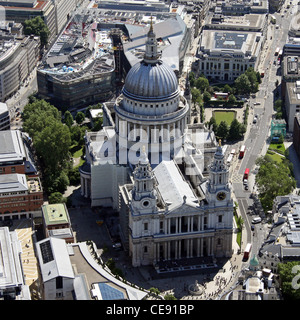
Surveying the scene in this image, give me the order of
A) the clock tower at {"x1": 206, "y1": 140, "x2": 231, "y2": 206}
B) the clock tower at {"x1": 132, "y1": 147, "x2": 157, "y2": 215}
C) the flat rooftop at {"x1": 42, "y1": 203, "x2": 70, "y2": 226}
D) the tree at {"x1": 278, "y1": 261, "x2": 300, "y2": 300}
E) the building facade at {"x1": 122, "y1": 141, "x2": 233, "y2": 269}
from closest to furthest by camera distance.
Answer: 1. the tree at {"x1": 278, "y1": 261, "x2": 300, "y2": 300}
2. the clock tower at {"x1": 132, "y1": 147, "x2": 157, "y2": 215}
3. the building facade at {"x1": 122, "y1": 141, "x2": 233, "y2": 269}
4. the clock tower at {"x1": 206, "y1": 140, "x2": 231, "y2": 206}
5. the flat rooftop at {"x1": 42, "y1": 203, "x2": 70, "y2": 226}

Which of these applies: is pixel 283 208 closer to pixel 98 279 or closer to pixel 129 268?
pixel 129 268

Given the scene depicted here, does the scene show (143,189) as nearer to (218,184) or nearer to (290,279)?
(218,184)

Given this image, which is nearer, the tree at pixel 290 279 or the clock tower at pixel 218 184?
the tree at pixel 290 279

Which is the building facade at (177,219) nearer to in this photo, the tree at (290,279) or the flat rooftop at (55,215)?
the flat rooftop at (55,215)

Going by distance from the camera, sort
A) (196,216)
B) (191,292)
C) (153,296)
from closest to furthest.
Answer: (153,296), (191,292), (196,216)

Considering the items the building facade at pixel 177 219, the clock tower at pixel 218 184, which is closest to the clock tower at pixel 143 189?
Result: the building facade at pixel 177 219

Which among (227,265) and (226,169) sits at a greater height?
(226,169)

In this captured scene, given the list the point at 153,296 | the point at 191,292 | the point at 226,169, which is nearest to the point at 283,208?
the point at 226,169

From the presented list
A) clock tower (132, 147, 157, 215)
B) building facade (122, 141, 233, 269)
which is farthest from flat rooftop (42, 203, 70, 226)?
clock tower (132, 147, 157, 215)

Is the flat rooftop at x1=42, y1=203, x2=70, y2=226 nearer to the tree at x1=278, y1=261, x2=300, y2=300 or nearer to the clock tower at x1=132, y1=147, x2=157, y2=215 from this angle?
the clock tower at x1=132, y1=147, x2=157, y2=215
